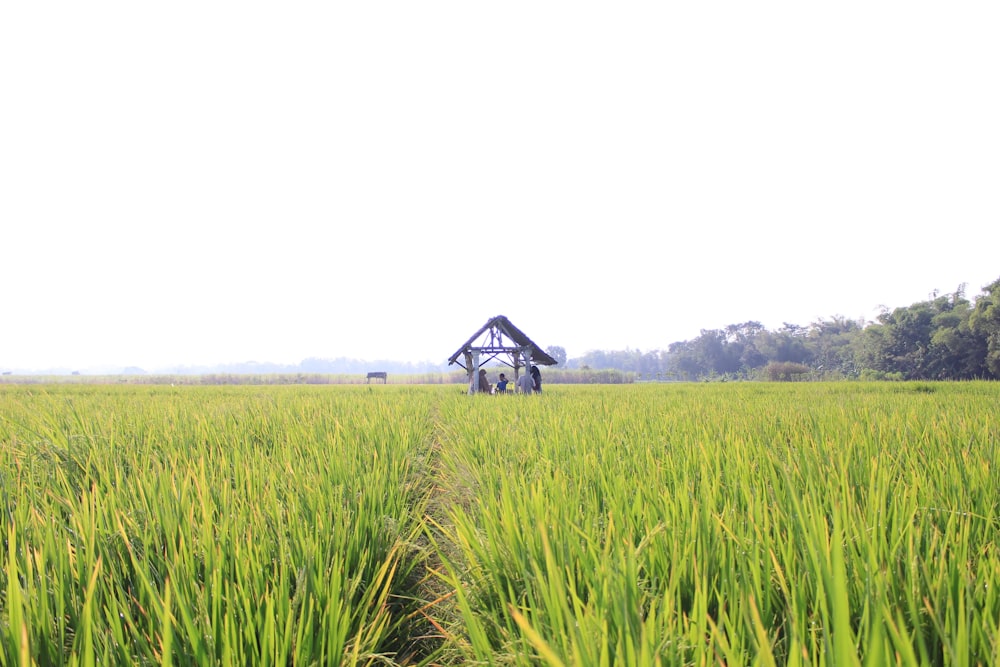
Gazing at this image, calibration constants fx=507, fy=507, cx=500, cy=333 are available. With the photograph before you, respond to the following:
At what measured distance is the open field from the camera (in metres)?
1.00

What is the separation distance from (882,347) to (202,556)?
72.5 meters

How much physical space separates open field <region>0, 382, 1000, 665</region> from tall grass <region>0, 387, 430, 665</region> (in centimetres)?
1

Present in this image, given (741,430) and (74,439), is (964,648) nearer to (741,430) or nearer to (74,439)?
(741,430)

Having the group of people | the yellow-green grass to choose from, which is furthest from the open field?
the group of people

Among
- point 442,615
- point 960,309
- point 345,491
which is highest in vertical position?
point 960,309

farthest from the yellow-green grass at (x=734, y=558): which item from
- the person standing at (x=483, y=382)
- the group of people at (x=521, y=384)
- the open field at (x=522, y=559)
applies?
the person standing at (x=483, y=382)

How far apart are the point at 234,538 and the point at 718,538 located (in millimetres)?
1464

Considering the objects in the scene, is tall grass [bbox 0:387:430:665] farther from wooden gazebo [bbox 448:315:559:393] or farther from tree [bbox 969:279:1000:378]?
tree [bbox 969:279:1000:378]

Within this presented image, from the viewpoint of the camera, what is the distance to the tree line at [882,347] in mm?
47094

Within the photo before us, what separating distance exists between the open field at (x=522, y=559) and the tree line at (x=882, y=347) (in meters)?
57.4

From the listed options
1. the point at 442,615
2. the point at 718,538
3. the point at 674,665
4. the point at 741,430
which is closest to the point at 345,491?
the point at 442,615

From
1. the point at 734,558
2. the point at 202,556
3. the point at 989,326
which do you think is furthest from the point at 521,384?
the point at 989,326

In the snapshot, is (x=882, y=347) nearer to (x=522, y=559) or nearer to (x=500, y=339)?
(x=500, y=339)

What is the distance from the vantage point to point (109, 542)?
1664 mm
